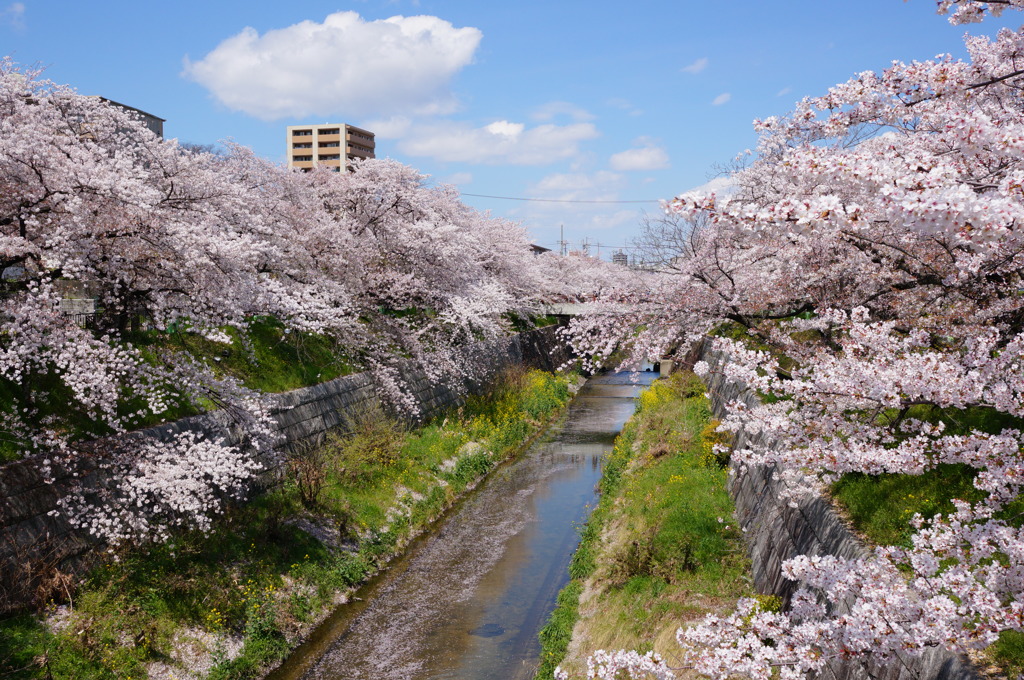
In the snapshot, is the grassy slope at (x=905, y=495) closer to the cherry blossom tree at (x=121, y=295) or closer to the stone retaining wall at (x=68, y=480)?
the cherry blossom tree at (x=121, y=295)

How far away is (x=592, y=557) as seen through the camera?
1413 centimetres

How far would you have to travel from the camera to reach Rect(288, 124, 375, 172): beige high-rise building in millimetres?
94244

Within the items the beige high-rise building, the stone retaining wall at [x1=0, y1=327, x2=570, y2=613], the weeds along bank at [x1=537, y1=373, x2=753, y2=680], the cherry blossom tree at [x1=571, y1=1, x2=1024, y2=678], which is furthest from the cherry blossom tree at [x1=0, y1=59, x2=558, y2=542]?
the beige high-rise building

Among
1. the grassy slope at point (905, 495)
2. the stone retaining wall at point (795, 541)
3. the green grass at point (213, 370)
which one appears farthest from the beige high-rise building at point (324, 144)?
the grassy slope at point (905, 495)

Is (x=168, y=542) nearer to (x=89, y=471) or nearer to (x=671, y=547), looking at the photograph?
(x=89, y=471)

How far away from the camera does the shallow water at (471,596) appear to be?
11461 millimetres

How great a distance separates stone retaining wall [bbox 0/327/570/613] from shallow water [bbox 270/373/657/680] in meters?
3.70

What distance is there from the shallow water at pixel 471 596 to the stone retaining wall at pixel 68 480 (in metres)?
3.70

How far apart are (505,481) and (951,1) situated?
58.0ft

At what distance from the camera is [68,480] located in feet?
34.0

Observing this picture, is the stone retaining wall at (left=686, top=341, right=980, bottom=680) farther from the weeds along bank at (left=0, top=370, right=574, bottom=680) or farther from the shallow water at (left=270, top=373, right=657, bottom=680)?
the weeds along bank at (left=0, top=370, right=574, bottom=680)

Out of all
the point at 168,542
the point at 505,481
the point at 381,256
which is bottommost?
the point at 505,481

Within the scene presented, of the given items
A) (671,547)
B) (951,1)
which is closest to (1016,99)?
(951,1)

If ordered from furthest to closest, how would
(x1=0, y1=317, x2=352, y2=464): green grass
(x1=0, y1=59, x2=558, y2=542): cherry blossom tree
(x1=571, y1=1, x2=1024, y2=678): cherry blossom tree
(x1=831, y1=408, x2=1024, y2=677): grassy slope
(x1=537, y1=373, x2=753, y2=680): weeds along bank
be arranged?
(x1=0, y1=317, x2=352, y2=464): green grass, (x1=537, y1=373, x2=753, y2=680): weeds along bank, (x1=0, y1=59, x2=558, y2=542): cherry blossom tree, (x1=831, y1=408, x2=1024, y2=677): grassy slope, (x1=571, y1=1, x2=1024, y2=678): cherry blossom tree
